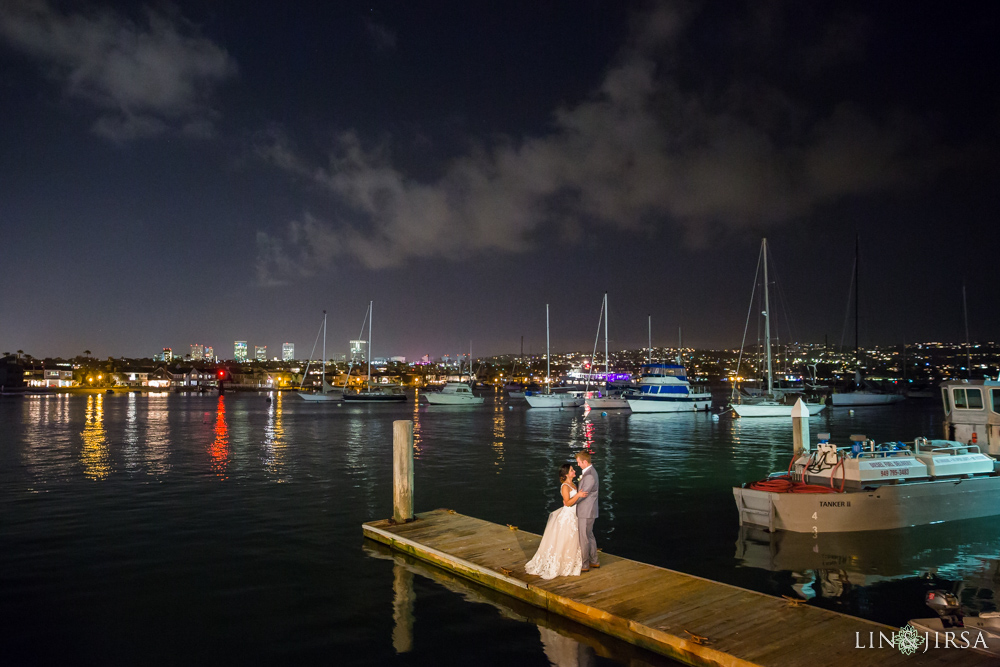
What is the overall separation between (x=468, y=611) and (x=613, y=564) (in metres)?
2.82

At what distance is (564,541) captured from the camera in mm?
11094

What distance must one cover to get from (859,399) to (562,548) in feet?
309

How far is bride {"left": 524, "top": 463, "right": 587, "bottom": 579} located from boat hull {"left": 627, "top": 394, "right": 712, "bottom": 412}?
61.8 metres

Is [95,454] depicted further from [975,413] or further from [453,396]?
[453,396]

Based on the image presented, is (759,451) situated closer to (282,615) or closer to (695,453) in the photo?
(695,453)

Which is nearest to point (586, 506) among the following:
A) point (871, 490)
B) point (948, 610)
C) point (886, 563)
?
point (948, 610)

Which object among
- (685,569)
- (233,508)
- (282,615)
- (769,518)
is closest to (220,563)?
(282,615)

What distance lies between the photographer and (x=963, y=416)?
69.3ft

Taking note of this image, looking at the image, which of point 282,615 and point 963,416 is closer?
point 282,615

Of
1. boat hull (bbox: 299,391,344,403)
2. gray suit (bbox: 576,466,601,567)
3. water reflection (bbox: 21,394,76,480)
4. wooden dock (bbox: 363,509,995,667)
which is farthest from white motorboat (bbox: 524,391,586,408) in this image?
gray suit (bbox: 576,466,601,567)

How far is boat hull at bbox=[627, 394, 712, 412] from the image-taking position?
71.2 m

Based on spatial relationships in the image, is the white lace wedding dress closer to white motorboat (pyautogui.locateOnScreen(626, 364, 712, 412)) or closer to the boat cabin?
the boat cabin

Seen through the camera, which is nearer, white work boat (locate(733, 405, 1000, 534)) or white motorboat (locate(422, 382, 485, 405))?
white work boat (locate(733, 405, 1000, 534))

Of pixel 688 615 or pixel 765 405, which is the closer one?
pixel 688 615
